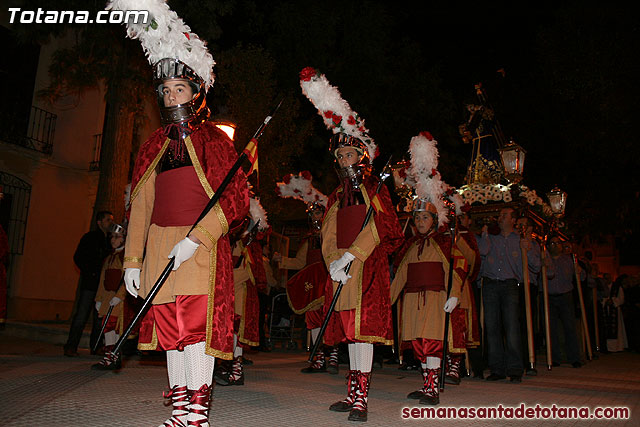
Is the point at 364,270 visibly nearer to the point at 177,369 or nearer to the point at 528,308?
the point at 177,369

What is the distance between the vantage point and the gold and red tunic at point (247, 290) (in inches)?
246

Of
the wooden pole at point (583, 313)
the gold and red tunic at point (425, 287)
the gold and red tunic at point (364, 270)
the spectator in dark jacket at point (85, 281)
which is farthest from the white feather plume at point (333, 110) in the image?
the wooden pole at point (583, 313)

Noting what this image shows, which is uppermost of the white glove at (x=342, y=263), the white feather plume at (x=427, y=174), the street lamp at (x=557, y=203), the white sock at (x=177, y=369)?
the street lamp at (x=557, y=203)

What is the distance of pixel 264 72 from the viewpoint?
48.9ft

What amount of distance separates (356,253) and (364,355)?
87 centimetres

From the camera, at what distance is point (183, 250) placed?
3.05 metres

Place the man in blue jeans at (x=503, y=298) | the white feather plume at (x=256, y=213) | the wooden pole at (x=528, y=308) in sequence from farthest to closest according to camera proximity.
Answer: the wooden pole at (x=528, y=308), the man in blue jeans at (x=503, y=298), the white feather plume at (x=256, y=213)

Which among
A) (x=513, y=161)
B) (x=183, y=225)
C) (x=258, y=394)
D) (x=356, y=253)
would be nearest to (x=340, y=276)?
(x=356, y=253)

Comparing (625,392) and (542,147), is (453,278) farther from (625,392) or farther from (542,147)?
(542,147)

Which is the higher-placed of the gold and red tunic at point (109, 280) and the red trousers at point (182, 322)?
the gold and red tunic at point (109, 280)

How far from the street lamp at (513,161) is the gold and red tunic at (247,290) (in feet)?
18.2

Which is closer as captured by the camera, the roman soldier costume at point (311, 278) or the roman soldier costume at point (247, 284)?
the roman soldier costume at point (247, 284)

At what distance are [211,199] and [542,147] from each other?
17.1m

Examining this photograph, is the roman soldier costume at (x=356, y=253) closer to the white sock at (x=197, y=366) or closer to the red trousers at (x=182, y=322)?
the white sock at (x=197, y=366)
